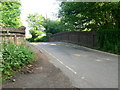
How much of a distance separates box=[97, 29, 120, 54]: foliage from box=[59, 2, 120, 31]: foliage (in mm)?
1827

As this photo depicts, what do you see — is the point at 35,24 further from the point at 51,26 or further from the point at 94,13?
the point at 94,13

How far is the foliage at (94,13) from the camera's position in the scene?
11.1 m

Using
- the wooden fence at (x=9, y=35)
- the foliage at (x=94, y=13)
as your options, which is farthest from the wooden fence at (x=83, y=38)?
the wooden fence at (x=9, y=35)

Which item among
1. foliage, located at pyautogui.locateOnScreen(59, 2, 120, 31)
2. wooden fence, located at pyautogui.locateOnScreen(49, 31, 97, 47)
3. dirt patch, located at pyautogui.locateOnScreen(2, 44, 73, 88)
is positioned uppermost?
foliage, located at pyautogui.locateOnScreen(59, 2, 120, 31)

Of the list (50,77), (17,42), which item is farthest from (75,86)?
(17,42)

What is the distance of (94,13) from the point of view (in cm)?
1161

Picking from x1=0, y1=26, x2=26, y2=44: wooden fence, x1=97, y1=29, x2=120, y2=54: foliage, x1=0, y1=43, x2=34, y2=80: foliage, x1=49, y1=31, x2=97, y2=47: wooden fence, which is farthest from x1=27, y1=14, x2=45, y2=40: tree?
x1=0, y1=43, x2=34, y2=80: foliage

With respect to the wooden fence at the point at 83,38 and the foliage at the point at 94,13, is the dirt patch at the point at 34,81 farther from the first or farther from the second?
the wooden fence at the point at 83,38

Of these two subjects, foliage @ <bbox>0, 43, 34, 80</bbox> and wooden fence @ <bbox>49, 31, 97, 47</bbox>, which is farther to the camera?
wooden fence @ <bbox>49, 31, 97, 47</bbox>

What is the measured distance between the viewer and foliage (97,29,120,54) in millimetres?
10000

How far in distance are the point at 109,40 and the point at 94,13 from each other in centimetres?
289

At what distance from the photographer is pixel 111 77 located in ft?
14.5

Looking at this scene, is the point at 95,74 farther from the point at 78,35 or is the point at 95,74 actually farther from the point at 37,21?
the point at 37,21

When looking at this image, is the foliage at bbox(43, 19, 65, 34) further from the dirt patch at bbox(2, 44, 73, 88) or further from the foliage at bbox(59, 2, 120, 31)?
the dirt patch at bbox(2, 44, 73, 88)
